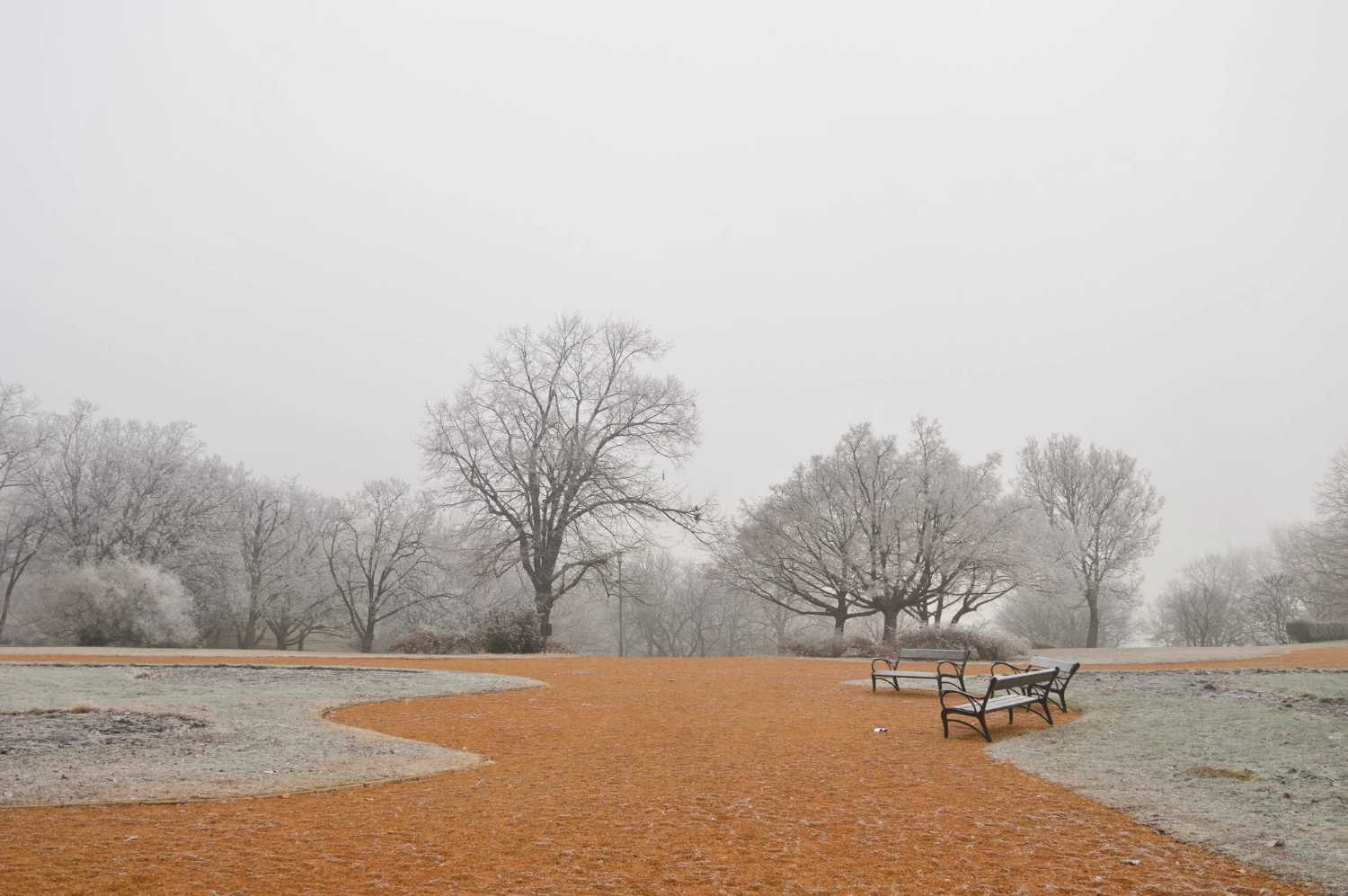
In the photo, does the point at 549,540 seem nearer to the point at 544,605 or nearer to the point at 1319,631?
the point at 544,605

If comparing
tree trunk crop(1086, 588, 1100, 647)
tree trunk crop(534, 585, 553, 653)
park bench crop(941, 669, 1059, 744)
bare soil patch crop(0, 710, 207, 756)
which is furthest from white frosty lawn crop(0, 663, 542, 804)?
tree trunk crop(1086, 588, 1100, 647)

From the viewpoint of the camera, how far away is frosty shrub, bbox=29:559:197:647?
29.3 meters

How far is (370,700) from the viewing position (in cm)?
1294

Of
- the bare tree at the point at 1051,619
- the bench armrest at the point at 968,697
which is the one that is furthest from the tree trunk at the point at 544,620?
the bare tree at the point at 1051,619

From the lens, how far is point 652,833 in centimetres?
567

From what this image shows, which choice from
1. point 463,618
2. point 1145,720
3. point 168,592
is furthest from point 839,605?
point 168,592

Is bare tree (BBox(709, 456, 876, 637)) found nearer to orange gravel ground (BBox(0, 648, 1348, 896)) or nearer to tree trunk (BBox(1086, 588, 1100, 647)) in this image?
tree trunk (BBox(1086, 588, 1100, 647))

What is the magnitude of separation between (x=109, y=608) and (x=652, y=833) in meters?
31.6

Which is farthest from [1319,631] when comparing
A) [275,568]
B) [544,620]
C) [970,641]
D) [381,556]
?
[275,568]

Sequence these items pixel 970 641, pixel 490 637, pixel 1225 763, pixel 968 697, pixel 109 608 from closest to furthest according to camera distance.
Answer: pixel 1225 763 → pixel 968 697 → pixel 970 641 → pixel 490 637 → pixel 109 608

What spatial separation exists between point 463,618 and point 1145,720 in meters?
36.5

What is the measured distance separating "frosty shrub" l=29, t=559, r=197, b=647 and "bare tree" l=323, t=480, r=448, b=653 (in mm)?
13162

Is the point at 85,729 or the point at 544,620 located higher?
the point at 544,620

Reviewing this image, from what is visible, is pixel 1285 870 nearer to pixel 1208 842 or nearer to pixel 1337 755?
pixel 1208 842
